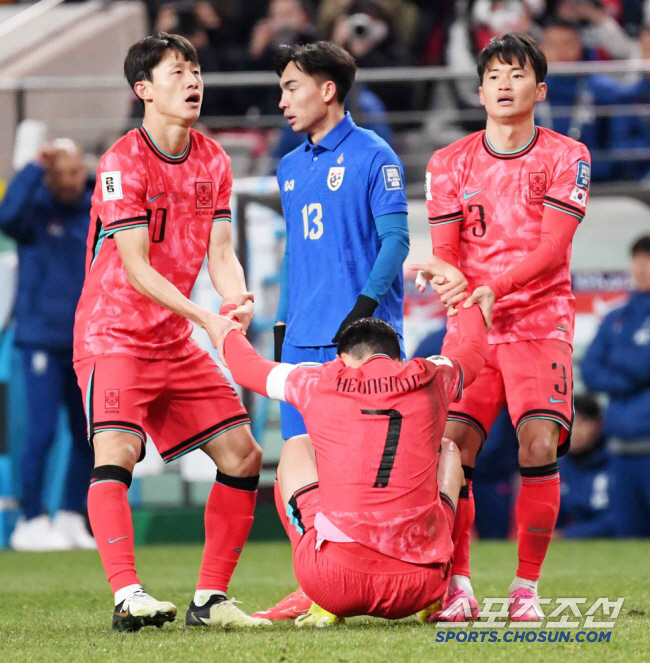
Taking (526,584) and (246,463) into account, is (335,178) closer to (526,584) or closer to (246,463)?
(246,463)

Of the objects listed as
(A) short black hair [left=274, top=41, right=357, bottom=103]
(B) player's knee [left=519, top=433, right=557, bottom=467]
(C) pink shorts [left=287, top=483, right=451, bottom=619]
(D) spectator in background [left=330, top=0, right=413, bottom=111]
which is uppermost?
(D) spectator in background [left=330, top=0, right=413, bottom=111]

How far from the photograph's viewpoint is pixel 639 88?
10609 millimetres

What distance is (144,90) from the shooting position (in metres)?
5.28

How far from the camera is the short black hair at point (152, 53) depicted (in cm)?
524

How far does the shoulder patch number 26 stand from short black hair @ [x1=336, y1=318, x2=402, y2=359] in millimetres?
1172

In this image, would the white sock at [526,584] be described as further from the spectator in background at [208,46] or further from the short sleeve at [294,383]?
the spectator in background at [208,46]

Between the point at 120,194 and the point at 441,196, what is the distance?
1423 mm

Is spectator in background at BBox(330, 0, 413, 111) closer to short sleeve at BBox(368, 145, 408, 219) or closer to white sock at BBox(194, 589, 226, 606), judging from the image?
short sleeve at BBox(368, 145, 408, 219)

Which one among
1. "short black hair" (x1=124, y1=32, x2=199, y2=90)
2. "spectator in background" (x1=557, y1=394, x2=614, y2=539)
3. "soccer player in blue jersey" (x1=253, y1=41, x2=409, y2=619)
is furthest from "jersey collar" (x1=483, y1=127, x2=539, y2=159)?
"spectator in background" (x1=557, y1=394, x2=614, y2=539)

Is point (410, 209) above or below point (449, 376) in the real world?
above

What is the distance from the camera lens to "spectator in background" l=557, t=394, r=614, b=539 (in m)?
9.91

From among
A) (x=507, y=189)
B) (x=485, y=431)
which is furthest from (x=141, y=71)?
(x=485, y=431)

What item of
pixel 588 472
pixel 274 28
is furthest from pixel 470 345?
pixel 274 28

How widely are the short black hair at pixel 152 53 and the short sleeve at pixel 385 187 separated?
0.90 meters
